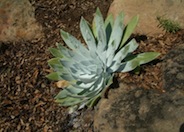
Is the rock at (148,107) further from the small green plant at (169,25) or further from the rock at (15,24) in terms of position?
the rock at (15,24)

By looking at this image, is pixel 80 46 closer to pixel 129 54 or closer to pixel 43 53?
pixel 129 54

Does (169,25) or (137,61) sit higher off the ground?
(137,61)

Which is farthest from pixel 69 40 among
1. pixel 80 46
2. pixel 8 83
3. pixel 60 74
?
pixel 8 83

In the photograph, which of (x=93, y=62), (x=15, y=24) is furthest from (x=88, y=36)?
(x=15, y=24)

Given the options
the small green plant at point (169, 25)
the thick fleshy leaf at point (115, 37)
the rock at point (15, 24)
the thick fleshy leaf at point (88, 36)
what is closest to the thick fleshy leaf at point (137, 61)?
the thick fleshy leaf at point (115, 37)

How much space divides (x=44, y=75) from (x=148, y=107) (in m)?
1.14

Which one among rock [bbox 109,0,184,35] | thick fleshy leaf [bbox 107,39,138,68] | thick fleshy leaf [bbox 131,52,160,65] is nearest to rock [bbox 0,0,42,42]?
rock [bbox 109,0,184,35]

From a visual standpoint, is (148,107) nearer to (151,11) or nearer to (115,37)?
(115,37)

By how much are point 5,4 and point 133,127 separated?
1900mm

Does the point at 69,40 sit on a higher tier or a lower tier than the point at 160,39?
higher

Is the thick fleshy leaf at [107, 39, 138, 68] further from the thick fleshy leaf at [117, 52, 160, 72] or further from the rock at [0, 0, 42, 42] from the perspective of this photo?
the rock at [0, 0, 42, 42]

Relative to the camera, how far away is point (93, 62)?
114 inches

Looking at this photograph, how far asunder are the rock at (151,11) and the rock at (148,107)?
16.1 inches

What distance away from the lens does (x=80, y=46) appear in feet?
9.59
